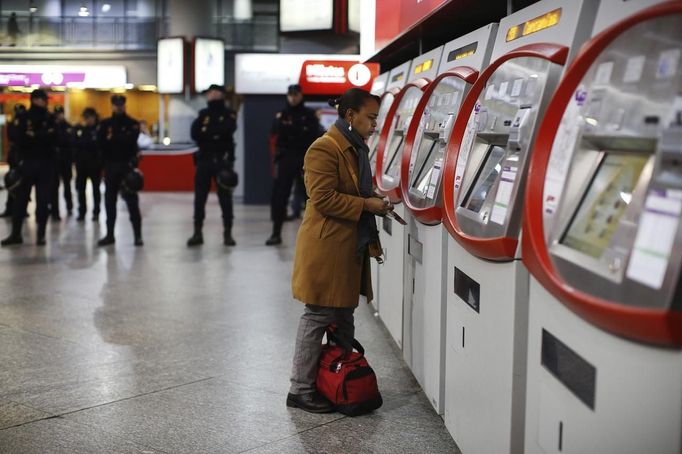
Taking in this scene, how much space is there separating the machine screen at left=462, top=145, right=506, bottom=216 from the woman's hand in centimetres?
65

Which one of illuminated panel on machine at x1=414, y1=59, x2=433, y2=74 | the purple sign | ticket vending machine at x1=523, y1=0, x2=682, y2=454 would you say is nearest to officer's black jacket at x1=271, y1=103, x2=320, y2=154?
illuminated panel on machine at x1=414, y1=59, x2=433, y2=74

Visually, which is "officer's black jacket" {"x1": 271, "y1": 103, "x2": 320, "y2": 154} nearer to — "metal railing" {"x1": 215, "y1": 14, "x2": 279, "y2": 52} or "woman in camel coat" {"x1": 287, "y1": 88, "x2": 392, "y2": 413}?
"woman in camel coat" {"x1": 287, "y1": 88, "x2": 392, "y2": 413}

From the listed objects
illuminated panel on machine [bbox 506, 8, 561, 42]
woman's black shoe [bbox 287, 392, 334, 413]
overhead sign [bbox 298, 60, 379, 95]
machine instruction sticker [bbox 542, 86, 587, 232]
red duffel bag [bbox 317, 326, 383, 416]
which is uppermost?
overhead sign [bbox 298, 60, 379, 95]

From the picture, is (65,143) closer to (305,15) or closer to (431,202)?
(305,15)

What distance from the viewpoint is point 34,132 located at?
28.4 ft

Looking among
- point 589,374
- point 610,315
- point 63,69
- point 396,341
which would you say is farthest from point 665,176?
point 63,69

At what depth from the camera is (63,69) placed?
23953 millimetres

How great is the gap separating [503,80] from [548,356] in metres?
1.04

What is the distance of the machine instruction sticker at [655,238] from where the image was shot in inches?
65.0

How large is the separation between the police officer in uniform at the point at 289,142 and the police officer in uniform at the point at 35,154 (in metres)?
2.37

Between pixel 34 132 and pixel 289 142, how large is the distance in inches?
104

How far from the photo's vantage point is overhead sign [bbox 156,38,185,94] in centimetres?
1992

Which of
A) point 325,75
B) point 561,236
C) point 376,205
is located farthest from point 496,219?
point 325,75

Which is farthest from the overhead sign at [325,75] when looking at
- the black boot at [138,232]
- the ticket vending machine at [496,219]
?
the ticket vending machine at [496,219]
